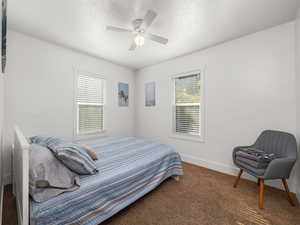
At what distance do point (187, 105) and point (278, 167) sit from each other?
1.97 metres

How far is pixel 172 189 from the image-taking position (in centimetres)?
201

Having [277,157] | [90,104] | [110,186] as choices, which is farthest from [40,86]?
[277,157]

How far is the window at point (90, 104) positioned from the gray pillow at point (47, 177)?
6.17 ft

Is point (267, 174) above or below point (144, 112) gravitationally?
below

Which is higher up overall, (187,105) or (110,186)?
(187,105)

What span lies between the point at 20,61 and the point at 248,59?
402 cm

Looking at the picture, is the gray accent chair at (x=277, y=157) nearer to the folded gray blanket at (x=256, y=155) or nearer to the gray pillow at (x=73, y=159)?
the folded gray blanket at (x=256, y=155)

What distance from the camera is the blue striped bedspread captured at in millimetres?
1021

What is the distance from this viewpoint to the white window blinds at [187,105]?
3070mm

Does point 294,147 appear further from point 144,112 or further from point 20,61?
point 20,61

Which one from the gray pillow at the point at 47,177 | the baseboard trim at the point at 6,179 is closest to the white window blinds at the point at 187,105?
the gray pillow at the point at 47,177

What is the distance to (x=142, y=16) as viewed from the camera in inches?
73.2

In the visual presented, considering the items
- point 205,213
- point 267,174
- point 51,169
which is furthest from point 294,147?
point 51,169

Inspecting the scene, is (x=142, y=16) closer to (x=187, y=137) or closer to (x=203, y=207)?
(x=187, y=137)
